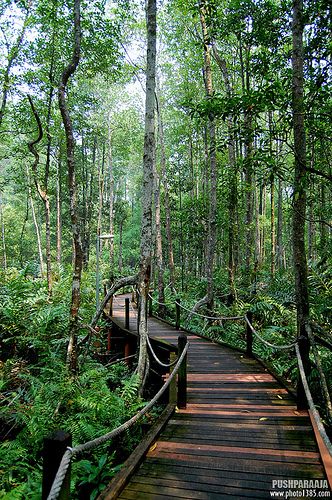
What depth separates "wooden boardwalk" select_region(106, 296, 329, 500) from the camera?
296 centimetres

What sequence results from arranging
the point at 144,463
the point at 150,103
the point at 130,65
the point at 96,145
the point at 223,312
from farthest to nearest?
the point at 96,145 → the point at 130,65 → the point at 223,312 → the point at 150,103 → the point at 144,463

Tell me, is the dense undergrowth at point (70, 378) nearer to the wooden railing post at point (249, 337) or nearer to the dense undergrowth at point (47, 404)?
the dense undergrowth at point (47, 404)

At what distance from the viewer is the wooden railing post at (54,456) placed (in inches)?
68.1

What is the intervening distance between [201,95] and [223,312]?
14211mm

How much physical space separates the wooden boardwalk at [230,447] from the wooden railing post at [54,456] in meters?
1.38

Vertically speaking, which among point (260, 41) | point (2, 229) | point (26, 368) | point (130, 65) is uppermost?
point (130, 65)

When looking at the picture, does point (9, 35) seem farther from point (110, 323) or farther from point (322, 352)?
point (322, 352)

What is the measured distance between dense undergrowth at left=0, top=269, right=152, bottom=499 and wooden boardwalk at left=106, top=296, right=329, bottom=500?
81 cm

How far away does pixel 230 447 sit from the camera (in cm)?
365

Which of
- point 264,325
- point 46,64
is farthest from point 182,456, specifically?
point 46,64

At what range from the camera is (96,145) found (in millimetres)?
25391

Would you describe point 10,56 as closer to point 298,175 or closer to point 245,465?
point 298,175

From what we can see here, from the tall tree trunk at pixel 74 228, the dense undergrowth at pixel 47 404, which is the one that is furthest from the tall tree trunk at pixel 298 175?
the tall tree trunk at pixel 74 228

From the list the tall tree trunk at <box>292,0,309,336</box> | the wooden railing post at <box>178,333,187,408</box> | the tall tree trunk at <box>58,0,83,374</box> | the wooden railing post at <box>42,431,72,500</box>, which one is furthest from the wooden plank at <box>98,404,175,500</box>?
the tall tree trunk at <box>58,0,83,374</box>
